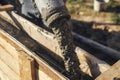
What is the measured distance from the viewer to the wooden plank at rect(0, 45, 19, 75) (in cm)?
374

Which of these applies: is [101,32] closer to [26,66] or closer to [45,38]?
[45,38]

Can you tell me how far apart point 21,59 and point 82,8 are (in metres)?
4.75

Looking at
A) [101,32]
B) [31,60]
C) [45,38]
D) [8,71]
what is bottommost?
[101,32]

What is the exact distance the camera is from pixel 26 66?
3354mm

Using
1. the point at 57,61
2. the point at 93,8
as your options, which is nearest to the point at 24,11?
the point at 57,61

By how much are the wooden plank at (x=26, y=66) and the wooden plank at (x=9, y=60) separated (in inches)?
10.4

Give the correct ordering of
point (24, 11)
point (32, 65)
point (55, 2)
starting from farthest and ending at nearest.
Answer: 1. point (24, 11)
2. point (32, 65)
3. point (55, 2)

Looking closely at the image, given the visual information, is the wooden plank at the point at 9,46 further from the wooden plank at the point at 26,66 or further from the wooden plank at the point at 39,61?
the wooden plank at the point at 26,66

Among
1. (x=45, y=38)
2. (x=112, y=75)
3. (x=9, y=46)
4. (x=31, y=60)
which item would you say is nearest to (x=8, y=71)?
(x=9, y=46)

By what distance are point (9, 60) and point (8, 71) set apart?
226mm

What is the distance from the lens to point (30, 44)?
3994 millimetres

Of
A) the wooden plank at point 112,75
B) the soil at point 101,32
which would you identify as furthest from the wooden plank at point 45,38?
the soil at point 101,32

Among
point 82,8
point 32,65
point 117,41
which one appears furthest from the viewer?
point 82,8

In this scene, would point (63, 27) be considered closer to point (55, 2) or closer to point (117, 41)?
point (55, 2)
